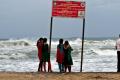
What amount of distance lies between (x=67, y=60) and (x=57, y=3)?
2.33 metres

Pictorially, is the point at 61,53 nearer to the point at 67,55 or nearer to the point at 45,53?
the point at 67,55

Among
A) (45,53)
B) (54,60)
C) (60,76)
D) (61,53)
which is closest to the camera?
(60,76)

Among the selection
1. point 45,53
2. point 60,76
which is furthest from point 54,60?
point 60,76

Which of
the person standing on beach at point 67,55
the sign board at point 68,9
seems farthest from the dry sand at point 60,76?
the sign board at point 68,9

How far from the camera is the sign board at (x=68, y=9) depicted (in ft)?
62.2

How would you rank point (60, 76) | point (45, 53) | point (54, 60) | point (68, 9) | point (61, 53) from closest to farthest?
point (60, 76) → point (61, 53) → point (68, 9) → point (45, 53) → point (54, 60)

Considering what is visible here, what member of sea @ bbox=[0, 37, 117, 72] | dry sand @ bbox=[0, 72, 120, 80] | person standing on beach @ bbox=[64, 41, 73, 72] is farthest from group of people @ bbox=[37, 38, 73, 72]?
sea @ bbox=[0, 37, 117, 72]

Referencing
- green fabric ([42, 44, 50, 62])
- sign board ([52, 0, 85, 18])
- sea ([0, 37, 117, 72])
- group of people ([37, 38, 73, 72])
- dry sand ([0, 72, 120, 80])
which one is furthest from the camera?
sea ([0, 37, 117, 72])

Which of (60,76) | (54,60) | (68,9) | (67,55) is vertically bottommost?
(54,60)

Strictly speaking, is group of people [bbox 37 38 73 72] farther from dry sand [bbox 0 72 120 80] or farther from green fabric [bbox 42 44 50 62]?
dry sand [bbox 0 72 120 80]

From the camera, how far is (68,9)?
19.0 meters

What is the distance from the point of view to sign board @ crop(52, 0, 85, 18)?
62.2 ft

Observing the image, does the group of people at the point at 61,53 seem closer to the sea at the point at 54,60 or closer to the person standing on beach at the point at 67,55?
the person standing on beach at the point at 67,55

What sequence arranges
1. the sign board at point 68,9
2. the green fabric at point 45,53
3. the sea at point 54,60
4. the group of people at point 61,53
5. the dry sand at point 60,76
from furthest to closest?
the sea at point 54,60 < the green fabric at point 45,53 < the sign board at point 68,9 < the group of people at point 61,53 < the dry sand at point 60,76
